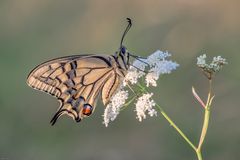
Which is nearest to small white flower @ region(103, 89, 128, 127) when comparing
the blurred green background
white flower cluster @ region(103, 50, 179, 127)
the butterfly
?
white flower cluster @ region(103, 50, 179, 127)

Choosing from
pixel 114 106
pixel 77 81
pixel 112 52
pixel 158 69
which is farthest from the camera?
pixel 112 52

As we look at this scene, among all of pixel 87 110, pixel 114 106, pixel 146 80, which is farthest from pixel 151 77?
pixel 87 110

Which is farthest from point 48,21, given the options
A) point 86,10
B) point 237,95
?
point 237,95

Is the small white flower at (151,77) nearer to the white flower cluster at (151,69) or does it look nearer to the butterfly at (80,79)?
the white flower cluster at (151,69)

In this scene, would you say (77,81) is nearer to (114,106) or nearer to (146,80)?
(114,106)

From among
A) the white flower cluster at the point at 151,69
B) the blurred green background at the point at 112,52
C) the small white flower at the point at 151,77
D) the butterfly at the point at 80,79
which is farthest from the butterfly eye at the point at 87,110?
the blurred green background at the point at 112,52
